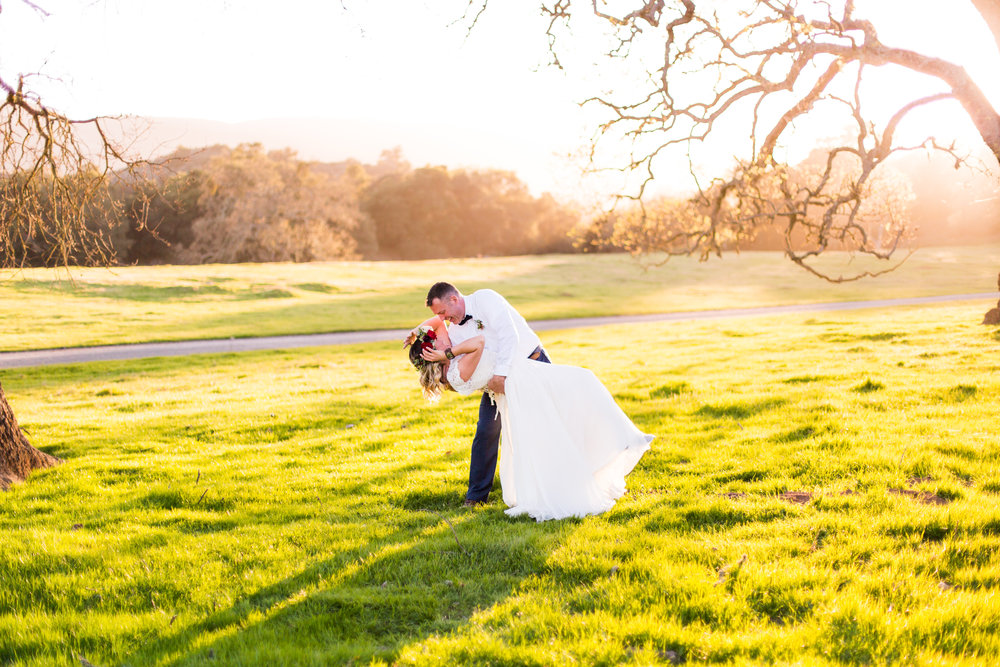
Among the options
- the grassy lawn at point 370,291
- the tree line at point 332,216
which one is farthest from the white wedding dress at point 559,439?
the tree line at point 332,216

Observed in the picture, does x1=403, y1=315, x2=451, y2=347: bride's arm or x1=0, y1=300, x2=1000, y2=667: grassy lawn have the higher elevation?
x1=403, y1=315, x2=451, y2=347: bride's arm

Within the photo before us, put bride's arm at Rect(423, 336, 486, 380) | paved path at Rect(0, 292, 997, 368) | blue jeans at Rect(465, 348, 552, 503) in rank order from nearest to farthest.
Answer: bride's arm at Rect(423, 336, 486, 380), blue jeans at Rect(465, 348, 552, 503), paved path at Rect(0, 292, 997, 368)

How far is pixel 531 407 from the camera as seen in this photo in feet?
21.9

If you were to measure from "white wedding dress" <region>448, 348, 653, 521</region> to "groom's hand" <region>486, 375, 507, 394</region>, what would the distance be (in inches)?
2.0

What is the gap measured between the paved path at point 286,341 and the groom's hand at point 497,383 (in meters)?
19.3

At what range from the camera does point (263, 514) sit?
6.99 m

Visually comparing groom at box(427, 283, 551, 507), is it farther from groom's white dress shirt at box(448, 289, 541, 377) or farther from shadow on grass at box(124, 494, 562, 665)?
shadow on grass at box(124, 494, 562, 665)

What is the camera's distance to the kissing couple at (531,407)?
21.6ft

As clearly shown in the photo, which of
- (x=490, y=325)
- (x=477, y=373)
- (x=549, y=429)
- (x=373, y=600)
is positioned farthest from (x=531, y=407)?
(x=373, y=600)

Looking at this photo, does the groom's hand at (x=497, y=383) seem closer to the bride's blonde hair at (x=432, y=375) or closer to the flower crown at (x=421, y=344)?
the bride's blonde hair at (x=432, y=375)

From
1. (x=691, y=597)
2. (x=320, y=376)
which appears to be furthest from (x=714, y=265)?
(x=691, y=597)

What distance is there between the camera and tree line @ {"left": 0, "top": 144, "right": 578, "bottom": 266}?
67688 mm

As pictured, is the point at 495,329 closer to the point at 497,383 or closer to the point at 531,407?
the point at 497,383

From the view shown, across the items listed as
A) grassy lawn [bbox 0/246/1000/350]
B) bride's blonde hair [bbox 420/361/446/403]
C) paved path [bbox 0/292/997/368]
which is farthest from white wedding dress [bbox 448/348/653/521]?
paved path [bbox 0/292/997/368]
